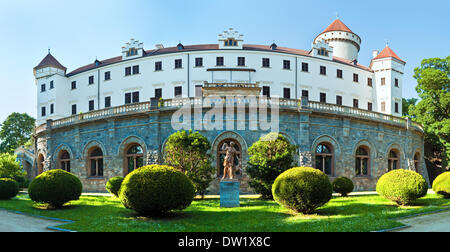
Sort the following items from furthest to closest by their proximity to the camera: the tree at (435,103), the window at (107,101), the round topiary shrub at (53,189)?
the window at (107,101)
the tree at (435,103)
the round topiary shrub at (53,189)

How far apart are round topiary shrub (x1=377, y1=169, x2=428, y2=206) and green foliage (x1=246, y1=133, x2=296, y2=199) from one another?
5433 mm

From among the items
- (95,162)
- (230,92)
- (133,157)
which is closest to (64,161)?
(95,162)

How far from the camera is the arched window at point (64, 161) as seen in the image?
98.2 ft

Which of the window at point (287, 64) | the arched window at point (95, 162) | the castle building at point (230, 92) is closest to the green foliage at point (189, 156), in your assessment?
the castle building at point (230, 92)

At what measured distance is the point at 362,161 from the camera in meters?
27.5

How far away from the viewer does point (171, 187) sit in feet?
43.6

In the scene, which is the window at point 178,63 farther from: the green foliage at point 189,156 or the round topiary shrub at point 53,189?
the round topiary shrub at point 53,189

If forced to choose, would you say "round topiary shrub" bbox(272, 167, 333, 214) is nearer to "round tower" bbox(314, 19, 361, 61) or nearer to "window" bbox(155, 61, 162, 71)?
"window" bbox(155, 61, 162, 71)

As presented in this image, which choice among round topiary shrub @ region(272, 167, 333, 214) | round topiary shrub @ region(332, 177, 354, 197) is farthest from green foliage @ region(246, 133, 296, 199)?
round topiary shrub @ region(332, 177, 354, 197)

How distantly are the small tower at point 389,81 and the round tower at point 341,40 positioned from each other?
5.24 metres

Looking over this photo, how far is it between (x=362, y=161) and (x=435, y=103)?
14.0 m

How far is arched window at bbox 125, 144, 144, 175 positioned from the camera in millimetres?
25906
